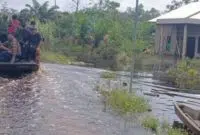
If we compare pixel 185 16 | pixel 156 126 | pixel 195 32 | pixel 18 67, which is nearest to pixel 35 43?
pixel 18 67

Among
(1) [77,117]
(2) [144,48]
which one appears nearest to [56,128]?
(1) [77,117]

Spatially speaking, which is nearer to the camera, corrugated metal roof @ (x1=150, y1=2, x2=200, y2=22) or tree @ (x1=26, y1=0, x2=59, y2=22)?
corrugated metal roof @ (x1=150, y1=2, x2=200, y2=22)

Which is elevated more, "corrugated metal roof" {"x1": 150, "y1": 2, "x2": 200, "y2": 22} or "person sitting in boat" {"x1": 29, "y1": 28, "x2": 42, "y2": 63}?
"corrugated metal roof" {"x1": 150, "y1": 2, "x2": 200, "y2": 22}

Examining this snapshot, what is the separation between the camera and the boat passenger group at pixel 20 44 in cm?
1875

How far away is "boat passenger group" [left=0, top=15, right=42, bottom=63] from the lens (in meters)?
18.8

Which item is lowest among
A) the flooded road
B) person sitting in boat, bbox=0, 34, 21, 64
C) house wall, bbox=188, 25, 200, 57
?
the flooded road

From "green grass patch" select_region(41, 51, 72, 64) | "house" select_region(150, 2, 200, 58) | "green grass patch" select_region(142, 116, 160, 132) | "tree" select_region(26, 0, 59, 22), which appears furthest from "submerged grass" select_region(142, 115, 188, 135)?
"tree" select_region(26, 0, 59, 22)

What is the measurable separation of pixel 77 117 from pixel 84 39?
29338mm

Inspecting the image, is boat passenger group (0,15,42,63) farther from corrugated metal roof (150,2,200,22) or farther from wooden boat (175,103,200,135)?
corrugated metal roof (150,2,200,22)

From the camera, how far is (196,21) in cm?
3538

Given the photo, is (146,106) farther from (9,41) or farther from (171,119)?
(9,41)

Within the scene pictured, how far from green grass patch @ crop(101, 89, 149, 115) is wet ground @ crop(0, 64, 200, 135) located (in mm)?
371

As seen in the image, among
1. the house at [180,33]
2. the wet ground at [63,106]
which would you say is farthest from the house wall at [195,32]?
the wet ground at [63,106]

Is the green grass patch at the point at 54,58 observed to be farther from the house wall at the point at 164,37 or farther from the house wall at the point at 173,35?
the house wall at the point at 164,37
